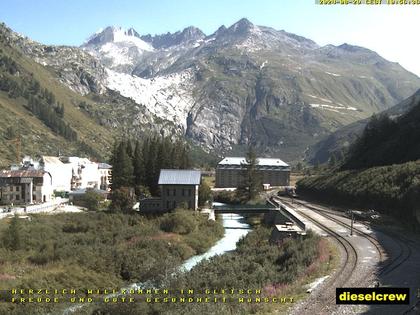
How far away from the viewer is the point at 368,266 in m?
40.1

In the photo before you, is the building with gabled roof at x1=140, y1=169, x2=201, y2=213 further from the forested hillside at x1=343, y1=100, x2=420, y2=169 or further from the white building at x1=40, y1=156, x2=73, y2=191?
the forested hillside at x1=343, y1=100, x2=420, y2=169

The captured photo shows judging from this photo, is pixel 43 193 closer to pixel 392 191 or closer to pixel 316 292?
pixel 392 191

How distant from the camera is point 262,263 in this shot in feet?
160

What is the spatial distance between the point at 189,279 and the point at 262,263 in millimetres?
11687

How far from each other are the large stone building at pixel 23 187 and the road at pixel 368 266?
73.9m

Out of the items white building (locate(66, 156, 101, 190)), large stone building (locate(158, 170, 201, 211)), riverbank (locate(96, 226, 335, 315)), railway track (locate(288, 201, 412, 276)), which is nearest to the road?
railway track (locate(288, 201, 412, 276))

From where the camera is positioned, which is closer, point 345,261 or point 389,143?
point 345,261

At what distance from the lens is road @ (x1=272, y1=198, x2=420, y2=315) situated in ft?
95.2

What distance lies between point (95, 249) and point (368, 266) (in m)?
36.5

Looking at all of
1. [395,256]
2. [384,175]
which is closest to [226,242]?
[384,175]

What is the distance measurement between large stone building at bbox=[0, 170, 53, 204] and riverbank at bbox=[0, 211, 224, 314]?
26921mm

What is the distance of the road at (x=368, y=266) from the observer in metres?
29.0

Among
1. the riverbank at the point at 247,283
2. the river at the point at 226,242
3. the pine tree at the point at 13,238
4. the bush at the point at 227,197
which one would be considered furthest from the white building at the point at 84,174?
the riverbank at the point at 247,283

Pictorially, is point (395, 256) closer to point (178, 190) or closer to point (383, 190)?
point (383, 190)
